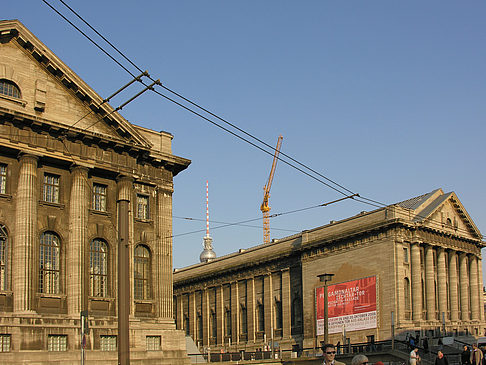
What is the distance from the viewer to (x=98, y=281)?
140 feet

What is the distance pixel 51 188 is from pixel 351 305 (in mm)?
36489

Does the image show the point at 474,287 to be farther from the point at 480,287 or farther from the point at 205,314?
the point at 205,314

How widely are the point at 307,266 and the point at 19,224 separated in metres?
41.3

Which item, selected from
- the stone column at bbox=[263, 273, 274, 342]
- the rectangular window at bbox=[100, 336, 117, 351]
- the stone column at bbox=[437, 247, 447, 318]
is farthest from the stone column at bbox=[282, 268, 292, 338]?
the rectangular window at bbox=[100, 336, 117, 351]

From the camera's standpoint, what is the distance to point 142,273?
Result: 4516cm

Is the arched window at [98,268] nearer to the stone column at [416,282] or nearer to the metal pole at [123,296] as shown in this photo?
the metal pole at [123,296]

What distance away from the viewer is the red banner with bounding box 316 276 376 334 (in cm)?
6675

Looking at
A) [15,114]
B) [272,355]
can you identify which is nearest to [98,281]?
[15,114]

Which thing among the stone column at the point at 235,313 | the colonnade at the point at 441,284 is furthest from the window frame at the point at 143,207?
the stone column at the point at 235,313

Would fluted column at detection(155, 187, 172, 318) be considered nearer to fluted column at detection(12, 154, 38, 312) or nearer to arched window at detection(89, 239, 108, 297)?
arched window at detection(89, 239, 108, 297)

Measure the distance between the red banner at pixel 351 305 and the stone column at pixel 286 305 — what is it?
5.92 metres

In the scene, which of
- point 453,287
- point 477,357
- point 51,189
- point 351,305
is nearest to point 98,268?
point 51,189

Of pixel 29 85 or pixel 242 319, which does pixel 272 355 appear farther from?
pixel 242 319

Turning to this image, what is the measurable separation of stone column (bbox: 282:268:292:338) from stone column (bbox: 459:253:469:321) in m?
18.0
